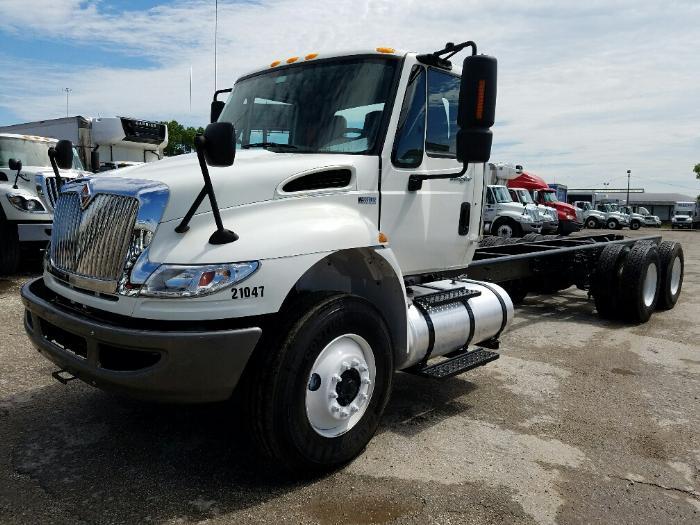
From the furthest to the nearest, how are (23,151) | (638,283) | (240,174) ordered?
(23,151) → (638,283) → (240,174)

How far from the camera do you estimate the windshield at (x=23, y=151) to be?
10688 millimetres

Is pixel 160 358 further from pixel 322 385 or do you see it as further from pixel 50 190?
pixel 50 190

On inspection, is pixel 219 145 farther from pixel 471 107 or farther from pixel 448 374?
pixel 448 374

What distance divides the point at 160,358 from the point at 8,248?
317 inches

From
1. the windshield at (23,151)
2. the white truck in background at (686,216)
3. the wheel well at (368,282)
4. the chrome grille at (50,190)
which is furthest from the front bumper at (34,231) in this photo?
the white truck in background at (686,216)

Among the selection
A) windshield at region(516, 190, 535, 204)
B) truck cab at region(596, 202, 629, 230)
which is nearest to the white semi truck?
windshield at region(516, 190, 535, 204)

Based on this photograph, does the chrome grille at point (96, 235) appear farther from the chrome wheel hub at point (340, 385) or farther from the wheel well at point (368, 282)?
the chrome wheel hub at point (340, 385)

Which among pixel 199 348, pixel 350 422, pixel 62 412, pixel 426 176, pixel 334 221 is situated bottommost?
pixel 62 412

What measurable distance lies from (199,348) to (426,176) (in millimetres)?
1981

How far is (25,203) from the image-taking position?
959cm

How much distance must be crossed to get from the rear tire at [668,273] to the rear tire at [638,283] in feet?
1.62

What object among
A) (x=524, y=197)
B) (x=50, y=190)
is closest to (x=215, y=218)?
(x=50, y=190)

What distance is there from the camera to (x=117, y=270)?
290 centimetres

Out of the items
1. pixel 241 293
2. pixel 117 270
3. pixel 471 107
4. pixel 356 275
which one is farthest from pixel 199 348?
pixel 471 107
